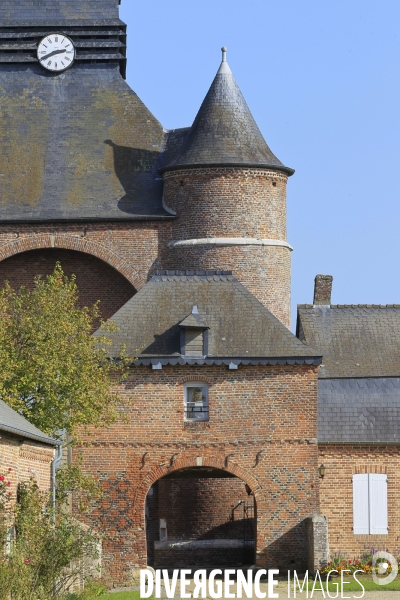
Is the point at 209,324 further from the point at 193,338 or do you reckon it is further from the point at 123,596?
the point at 123,596

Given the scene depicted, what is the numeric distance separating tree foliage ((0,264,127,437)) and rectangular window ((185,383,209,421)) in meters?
1.88

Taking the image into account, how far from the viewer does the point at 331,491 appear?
106ft

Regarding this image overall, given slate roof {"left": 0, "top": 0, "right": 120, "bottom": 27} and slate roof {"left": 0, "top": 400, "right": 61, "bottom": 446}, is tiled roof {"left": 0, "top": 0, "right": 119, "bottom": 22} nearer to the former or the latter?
slate roof {"left": 0, "top": 0, "right": 120, "bottom": 27}

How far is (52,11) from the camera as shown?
4325cm

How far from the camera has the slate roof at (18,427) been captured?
22.6m

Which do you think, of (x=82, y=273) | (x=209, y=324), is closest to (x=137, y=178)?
(x=82, y=273)

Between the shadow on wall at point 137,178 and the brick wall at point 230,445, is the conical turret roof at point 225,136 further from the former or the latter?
the brick wall at point 230,445

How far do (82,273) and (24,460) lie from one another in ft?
52.0

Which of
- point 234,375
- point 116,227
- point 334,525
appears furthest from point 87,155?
point 334,525

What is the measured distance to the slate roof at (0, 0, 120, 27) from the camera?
142 ft

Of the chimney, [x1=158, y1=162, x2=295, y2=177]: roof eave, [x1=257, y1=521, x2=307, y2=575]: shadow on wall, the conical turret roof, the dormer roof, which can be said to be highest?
the conical turret roof

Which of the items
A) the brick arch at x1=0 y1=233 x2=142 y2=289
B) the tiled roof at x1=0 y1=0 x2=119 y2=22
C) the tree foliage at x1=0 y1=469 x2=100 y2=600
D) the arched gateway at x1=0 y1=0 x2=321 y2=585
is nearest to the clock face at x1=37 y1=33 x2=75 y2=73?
the arched gateway at x1=0 y1=0 x2=321 y2=585

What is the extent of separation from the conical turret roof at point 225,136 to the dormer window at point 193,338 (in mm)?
7676

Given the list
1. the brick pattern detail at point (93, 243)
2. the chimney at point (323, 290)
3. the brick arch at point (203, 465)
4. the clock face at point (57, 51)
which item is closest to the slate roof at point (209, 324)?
the brick arch at point (203, 465)
